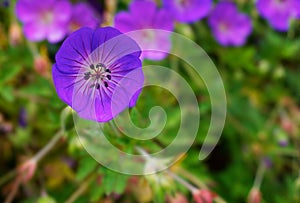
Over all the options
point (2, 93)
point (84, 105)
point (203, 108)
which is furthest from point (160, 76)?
point (84, 105)

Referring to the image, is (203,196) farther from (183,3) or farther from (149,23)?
(183,3)

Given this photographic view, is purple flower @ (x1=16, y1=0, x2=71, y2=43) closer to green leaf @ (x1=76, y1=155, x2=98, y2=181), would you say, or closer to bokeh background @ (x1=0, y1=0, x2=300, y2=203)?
bokeh background @ (x1=0, y1=0, x2=300, y2=203)

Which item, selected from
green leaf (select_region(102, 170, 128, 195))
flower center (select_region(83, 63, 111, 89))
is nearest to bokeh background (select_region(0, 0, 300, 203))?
green leaf (select_region(102, 170, 128, 195))

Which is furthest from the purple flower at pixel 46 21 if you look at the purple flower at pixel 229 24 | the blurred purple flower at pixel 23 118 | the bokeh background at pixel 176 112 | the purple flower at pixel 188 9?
the purple flower at pixel 229 24

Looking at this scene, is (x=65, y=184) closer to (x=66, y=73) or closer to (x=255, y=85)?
(x=66, y=73)

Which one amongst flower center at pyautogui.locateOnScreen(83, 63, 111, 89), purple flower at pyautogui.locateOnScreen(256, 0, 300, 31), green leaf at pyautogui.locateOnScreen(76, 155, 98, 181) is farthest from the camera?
purple flower at pyautogui.locateOnScreen(256, 0, 300, 31)

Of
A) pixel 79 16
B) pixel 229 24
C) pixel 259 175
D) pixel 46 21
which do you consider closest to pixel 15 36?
pixel 46 21
